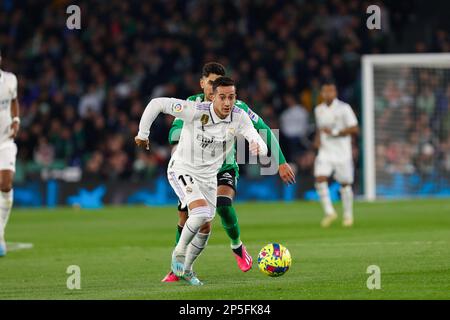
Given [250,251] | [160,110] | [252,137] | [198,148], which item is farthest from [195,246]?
[250,251]

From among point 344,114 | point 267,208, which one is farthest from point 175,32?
point 344,114

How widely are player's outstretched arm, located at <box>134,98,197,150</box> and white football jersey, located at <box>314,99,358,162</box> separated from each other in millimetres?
8193

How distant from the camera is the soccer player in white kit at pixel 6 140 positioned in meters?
13.2

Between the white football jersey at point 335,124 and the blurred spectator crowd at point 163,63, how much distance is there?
6826mm

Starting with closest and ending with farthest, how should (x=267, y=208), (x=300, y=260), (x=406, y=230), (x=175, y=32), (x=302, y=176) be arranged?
(x=300, y=260) → (x=406, y=230) → (x=267, y=208) → (x=302, y=176) → (x=175, y=32)

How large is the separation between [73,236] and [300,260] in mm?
6023

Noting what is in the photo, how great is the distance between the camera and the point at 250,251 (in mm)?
13102

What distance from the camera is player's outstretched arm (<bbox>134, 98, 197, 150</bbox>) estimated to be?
386 inches

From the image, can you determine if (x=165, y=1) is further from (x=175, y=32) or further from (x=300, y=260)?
(x=300, y=260)

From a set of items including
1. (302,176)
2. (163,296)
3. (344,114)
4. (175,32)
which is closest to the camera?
(163,296)

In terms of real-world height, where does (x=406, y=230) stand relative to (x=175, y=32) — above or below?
below

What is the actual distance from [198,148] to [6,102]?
4142mm

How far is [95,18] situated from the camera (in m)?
29.2

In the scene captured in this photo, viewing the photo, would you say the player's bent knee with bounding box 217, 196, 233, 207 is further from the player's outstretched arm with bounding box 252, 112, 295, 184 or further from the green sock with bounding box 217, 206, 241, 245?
the player's outstretched arm with bounding box 252, 112, 295, 184
